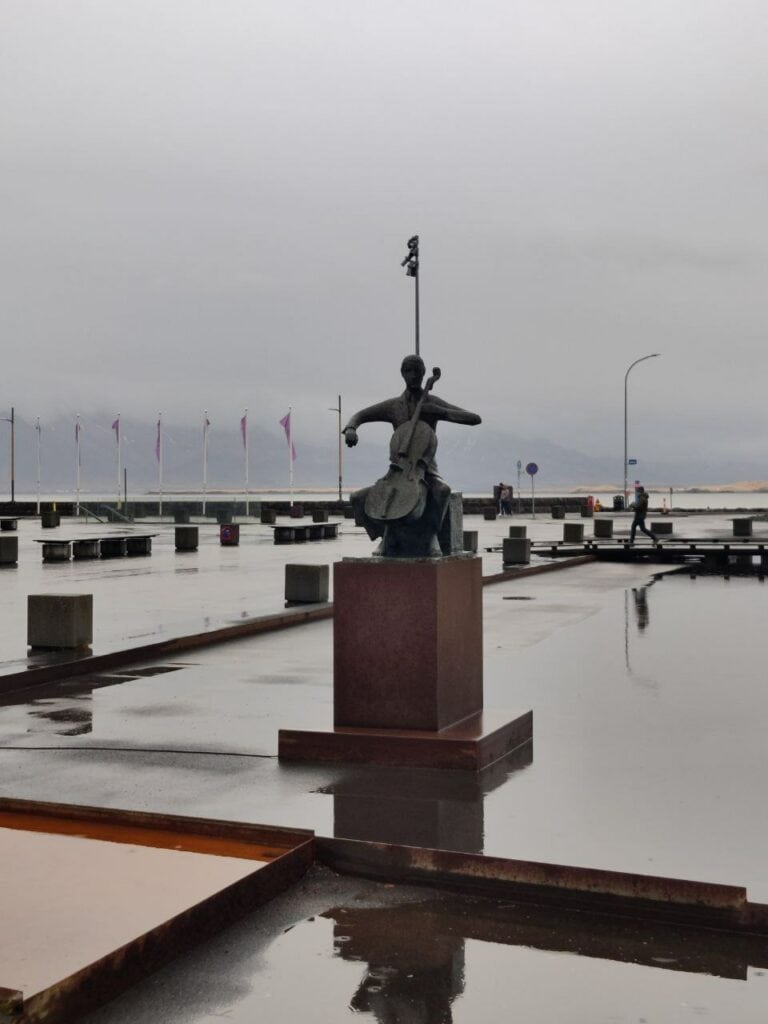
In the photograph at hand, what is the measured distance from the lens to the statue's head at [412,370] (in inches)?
333

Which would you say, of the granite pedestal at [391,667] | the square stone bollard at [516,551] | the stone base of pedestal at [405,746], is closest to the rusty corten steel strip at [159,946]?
the stone base of pedestal at [405,746]

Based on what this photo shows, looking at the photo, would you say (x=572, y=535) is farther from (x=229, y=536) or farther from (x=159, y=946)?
(x=159, y=946)

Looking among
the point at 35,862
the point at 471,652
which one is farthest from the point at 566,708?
the point at 35,862

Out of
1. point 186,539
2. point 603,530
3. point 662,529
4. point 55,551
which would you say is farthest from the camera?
point 662,529

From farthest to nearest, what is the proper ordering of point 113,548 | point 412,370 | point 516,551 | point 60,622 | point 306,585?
point 113,548 → point 516,551 → point 306,585 → point 60,622 → point 412,370

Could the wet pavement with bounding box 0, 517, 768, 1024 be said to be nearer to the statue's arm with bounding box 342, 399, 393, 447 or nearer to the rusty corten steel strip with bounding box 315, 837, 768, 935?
the rusty corten steel strip with bounding box 315, 837, 768, 935

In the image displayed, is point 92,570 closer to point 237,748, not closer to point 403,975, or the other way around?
point 237,748

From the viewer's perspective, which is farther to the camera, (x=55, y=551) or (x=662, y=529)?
(x=662, y=529)

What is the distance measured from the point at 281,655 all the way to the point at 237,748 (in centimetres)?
485

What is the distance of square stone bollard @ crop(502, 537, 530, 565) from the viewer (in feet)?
87.9

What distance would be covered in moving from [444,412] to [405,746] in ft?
8.04

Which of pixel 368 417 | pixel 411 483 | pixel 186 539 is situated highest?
pixel 368 417

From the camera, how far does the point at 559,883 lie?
17.0 feet

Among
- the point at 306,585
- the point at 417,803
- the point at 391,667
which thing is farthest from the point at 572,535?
the point at 417,803
